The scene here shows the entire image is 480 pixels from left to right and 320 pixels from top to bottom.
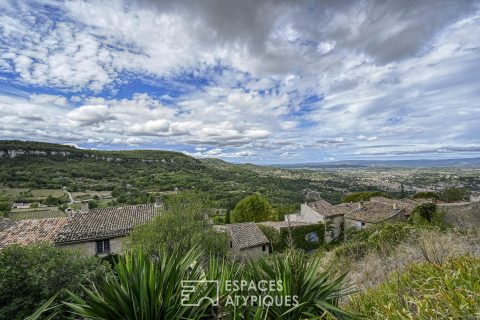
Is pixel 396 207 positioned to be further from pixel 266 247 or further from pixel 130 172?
pixel 130 172

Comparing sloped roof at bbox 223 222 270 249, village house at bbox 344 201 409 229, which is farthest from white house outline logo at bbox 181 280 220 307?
village house at bbox 344 201 409 229

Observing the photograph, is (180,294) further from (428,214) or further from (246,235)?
(428,214)

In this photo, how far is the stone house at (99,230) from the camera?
17.5 meters

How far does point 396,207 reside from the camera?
24.8 meters

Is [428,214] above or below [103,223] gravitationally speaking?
above

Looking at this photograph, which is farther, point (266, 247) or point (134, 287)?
point (266, 247)

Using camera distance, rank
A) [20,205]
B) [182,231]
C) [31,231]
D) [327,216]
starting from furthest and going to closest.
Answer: [20,205] < [327,216] < [31,231] < [182,231]

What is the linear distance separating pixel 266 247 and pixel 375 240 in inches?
533

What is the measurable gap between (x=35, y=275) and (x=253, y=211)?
29.9m

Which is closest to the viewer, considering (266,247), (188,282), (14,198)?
(188,282)

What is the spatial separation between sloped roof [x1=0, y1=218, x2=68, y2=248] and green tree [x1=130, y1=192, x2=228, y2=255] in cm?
742

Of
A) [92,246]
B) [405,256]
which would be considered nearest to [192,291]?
[405,256]

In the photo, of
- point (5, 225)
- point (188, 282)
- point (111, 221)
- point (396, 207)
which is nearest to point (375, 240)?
point (188, 282)

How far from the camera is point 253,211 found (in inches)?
1378
